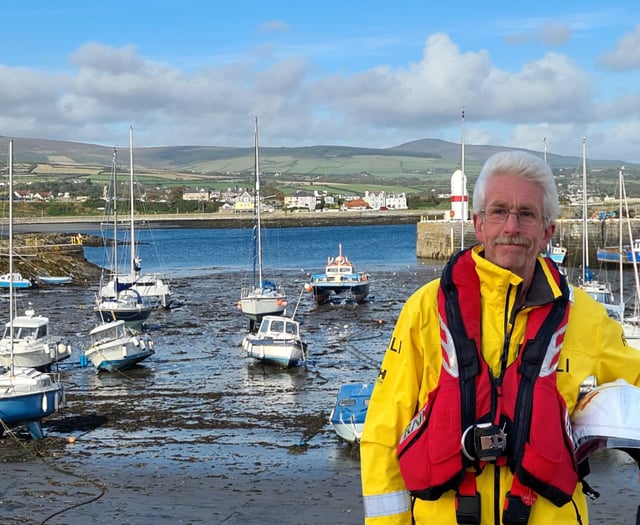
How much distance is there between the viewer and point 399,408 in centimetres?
325

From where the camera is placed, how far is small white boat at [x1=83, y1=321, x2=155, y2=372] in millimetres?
24906

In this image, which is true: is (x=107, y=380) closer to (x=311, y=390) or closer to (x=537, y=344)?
(x=311, y=390)

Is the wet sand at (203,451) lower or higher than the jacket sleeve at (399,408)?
lower

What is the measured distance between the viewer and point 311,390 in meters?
22.5

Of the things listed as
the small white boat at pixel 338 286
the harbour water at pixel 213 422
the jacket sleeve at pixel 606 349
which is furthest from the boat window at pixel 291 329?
the jacket sleeve at pixel 606 349

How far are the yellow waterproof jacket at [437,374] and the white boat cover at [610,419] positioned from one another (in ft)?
0.22

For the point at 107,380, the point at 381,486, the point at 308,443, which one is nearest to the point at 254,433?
the point at 308,443

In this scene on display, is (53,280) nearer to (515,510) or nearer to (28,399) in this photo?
(28,399)

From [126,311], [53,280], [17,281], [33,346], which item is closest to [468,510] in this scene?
[33,346]

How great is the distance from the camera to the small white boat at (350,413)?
1584cm

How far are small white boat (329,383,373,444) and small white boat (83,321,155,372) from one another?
9.53m

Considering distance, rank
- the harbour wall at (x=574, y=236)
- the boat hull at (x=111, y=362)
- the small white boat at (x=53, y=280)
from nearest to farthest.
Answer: the boat hull at (x=111, y=362) → the small white boat at (x=53, y=280) → the harbour wall at (x=574, y=236)

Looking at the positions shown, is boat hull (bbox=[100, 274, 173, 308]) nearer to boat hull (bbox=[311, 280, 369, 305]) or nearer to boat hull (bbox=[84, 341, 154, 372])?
boat hull (bbox=[311, 280, 369, 305])

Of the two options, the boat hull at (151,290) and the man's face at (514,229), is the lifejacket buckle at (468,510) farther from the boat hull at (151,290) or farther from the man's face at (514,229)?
the boat hull at (151,290)
